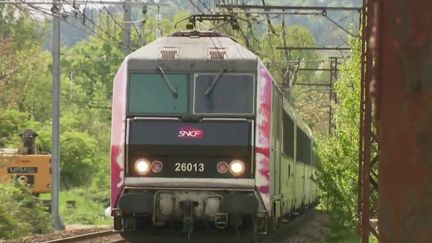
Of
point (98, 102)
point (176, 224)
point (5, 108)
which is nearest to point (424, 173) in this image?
point (176, 224)

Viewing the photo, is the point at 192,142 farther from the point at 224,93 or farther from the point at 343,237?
the point at 343,237

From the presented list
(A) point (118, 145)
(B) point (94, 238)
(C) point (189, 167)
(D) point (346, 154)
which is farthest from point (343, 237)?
(A) point (118, 145)

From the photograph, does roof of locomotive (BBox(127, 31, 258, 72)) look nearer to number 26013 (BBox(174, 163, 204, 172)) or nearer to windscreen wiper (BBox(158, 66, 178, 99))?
windscreen wiper (BBox(158, 66, 178, 99))

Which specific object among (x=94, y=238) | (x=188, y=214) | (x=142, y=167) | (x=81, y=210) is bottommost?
(x=81, y=210)

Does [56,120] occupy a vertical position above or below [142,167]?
above

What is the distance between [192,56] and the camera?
11.8 m

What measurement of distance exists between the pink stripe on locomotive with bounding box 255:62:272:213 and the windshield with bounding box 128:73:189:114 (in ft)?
3.32

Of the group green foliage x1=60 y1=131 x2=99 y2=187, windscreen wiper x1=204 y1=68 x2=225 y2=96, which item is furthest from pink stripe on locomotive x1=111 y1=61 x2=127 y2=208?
green foliage x1=60 y1=131 x2=99 y2=187

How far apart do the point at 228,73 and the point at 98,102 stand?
60564 millimetres

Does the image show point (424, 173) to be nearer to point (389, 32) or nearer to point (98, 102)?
point (389, 32)

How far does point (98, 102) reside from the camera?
7138cm

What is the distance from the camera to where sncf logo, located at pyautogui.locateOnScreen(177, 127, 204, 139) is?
1139cm

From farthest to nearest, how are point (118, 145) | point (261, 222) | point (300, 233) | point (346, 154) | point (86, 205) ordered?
point (86, 205) < point (300, 233) < point (346, 154) < point (261, 222) < point (118, 145)

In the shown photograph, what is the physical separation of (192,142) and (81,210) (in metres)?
36.8
